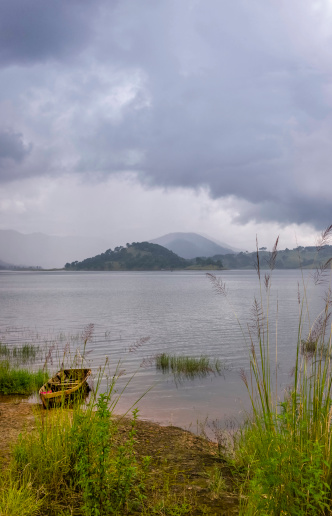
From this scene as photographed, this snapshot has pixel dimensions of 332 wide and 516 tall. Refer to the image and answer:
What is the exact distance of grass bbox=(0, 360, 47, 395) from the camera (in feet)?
45.9

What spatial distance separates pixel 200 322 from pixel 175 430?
2812 centimetres

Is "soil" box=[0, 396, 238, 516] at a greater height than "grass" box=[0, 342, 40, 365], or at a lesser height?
greater

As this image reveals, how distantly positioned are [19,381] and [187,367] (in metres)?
7.33

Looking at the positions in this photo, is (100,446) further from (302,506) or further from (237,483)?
(237,483)

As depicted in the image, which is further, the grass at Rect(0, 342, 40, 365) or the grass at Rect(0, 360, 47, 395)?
the grass at Rect(0, 342, 40, 365)

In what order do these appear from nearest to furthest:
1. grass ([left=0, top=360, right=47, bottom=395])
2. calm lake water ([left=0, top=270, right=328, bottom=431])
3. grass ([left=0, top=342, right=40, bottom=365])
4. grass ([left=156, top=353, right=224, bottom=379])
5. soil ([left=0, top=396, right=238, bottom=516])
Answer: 1. soil ([left=0, top=396, right=238, bottom=516])
2. calm lake water ([left=0, top=270, right=328, bottom=431])
3. grass ([left=0, top=360, right=47, bottom=395])
4. grass ([left=156, top=353, right=224, bottom=379])
5. grass ([left=0, top=342, right=40, bottom=365])

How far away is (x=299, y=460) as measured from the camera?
4.16 meters

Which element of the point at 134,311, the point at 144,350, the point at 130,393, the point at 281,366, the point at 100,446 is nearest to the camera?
the point at 100,446

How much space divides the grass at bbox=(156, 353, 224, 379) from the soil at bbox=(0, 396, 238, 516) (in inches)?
320

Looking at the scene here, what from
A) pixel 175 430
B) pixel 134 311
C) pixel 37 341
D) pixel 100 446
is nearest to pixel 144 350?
pixel 37 341

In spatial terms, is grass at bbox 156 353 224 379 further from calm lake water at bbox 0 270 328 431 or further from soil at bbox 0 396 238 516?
soil at bbox 0 396 238 516

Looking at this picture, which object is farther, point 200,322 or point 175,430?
point 200,322

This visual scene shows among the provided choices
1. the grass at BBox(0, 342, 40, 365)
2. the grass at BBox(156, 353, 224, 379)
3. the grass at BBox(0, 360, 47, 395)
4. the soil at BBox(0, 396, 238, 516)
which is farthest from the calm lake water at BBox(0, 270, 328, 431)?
the soil at BBox(0, 396, 238, 516)

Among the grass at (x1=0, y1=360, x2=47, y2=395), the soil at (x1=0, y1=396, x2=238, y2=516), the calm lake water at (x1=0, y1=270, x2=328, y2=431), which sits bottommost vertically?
the calm lake water at (x1=0, y1=270, x2=328, y2=431)
